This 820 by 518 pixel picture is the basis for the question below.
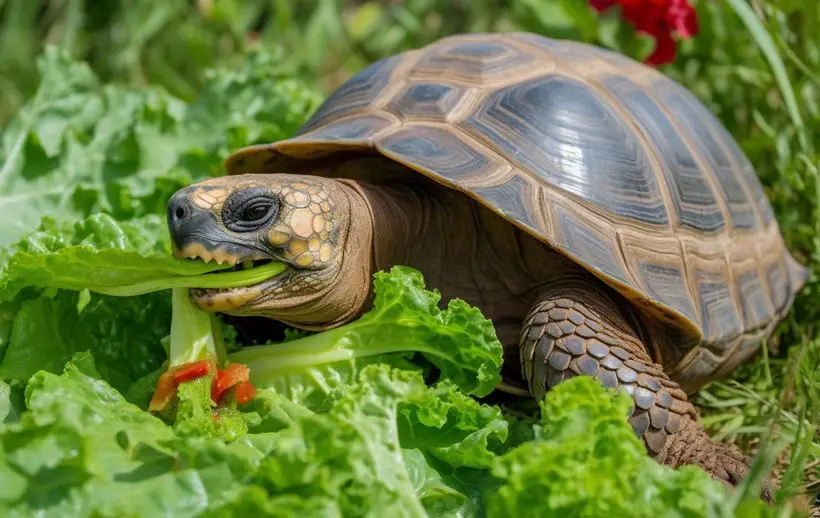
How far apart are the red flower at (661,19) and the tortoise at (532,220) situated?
4.05ft

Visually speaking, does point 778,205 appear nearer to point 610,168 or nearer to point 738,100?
point 738,100

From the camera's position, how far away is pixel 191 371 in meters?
2.48

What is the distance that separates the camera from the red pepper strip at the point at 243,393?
2.55 metres

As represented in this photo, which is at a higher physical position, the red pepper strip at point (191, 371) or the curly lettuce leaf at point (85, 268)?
the curly lettuce leaf at point (85, 268)

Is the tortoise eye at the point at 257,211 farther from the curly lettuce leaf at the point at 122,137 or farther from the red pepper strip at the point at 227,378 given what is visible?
the curly lettuce leaf at the point at 122,137

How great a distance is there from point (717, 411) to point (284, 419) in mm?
1853

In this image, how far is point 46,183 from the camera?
3.86 m

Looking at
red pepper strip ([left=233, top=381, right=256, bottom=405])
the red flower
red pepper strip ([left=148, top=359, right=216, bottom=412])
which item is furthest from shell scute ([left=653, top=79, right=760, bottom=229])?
red pepper strip ([left=148, top=359, right=216, bottom=412])

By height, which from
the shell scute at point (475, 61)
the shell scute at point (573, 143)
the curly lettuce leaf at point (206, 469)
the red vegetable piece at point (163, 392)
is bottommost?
the red vegetable piece at point (163, 392)

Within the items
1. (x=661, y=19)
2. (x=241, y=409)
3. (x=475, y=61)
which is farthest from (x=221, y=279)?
(x=661, y=19)

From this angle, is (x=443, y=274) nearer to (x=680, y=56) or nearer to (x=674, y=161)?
(x=674, y=161)

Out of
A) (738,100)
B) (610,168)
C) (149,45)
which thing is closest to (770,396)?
(610,168)

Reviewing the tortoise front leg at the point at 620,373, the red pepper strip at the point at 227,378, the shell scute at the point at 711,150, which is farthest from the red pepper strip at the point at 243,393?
the shell scute at the point at 711,150

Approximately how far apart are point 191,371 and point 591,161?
4.94 feet
